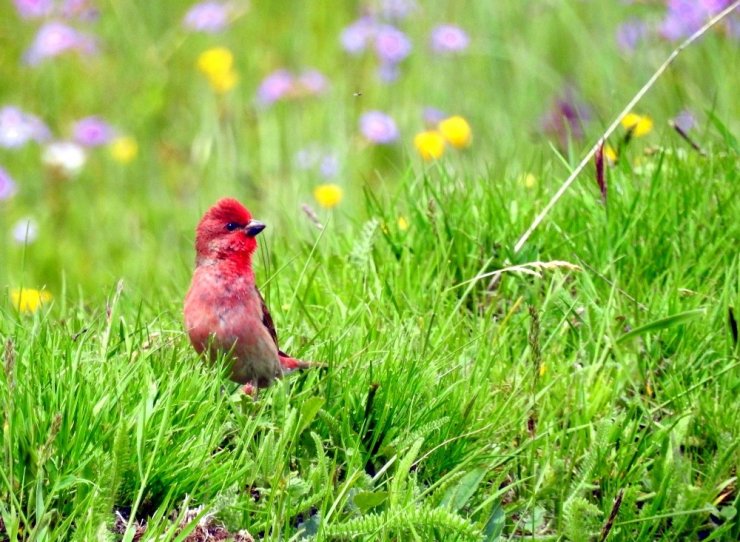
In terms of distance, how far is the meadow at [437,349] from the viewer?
313cm

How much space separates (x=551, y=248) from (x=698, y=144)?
1.06m

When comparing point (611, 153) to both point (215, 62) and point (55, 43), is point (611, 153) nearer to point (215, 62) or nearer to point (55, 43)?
point (215, 62)

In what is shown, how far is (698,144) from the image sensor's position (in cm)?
510

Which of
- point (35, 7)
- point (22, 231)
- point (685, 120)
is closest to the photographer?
point (685, 120)

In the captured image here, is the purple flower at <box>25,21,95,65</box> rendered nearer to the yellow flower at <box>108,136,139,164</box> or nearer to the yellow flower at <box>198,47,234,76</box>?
the yellow flower at <box>108,136,139,164</box>

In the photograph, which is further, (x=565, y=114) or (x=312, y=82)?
(x=312, y=82)

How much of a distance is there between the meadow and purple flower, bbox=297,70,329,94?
538 millimetres

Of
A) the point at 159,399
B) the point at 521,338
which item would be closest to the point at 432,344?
the point at 521,338

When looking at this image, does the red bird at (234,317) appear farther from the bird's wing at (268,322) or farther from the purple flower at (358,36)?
the purple flower at (358,36)

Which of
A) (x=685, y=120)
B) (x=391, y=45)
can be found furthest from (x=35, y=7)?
(x=685, y=120)

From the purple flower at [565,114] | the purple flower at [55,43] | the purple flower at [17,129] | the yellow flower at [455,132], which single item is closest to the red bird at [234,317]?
the yellow flower at [455,132]

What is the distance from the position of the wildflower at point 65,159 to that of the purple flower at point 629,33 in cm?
357

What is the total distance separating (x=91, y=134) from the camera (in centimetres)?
839

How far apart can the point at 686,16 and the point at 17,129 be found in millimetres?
4248
